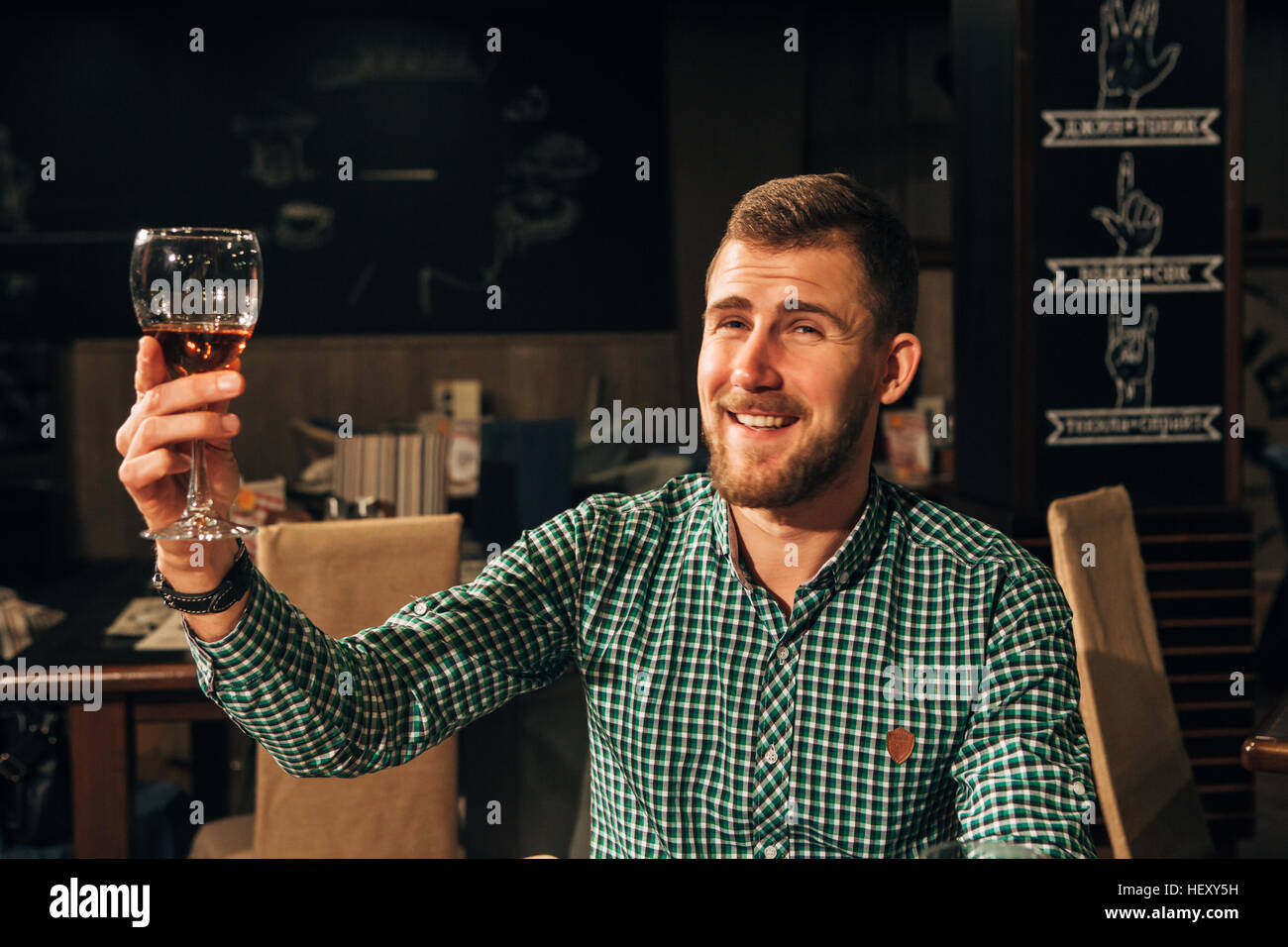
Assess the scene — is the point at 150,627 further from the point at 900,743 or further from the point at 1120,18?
the point at 1120,18

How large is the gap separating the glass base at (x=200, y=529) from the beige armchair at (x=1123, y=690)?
4.29 ft

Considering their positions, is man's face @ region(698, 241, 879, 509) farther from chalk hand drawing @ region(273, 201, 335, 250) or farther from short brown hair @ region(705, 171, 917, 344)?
chalk hand drawing @ region(273, 201, 335, 250)

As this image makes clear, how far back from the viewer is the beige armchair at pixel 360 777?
2.15 m

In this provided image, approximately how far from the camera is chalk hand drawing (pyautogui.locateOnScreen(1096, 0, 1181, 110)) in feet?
10.2

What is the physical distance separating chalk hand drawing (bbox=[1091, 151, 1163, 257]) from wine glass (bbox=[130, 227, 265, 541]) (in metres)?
2.64

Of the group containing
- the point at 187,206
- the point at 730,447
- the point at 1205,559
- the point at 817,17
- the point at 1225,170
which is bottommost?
the point at 1205,559

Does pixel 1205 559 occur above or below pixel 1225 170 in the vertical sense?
below

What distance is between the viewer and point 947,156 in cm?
681

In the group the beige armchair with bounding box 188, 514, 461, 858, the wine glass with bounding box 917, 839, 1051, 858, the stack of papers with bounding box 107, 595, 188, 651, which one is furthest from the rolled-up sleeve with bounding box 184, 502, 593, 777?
the stack of papers with bounding box 107, 595, 188, 651

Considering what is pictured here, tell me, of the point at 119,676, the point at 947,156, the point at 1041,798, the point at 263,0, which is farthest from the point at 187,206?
the point at 1041,798

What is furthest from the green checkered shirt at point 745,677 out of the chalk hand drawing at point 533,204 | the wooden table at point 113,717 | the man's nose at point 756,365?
the chalk hand drawing at point 533,204

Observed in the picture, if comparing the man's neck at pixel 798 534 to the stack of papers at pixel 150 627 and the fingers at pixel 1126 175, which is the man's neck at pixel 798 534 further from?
the fingers at pixel 1126 175
